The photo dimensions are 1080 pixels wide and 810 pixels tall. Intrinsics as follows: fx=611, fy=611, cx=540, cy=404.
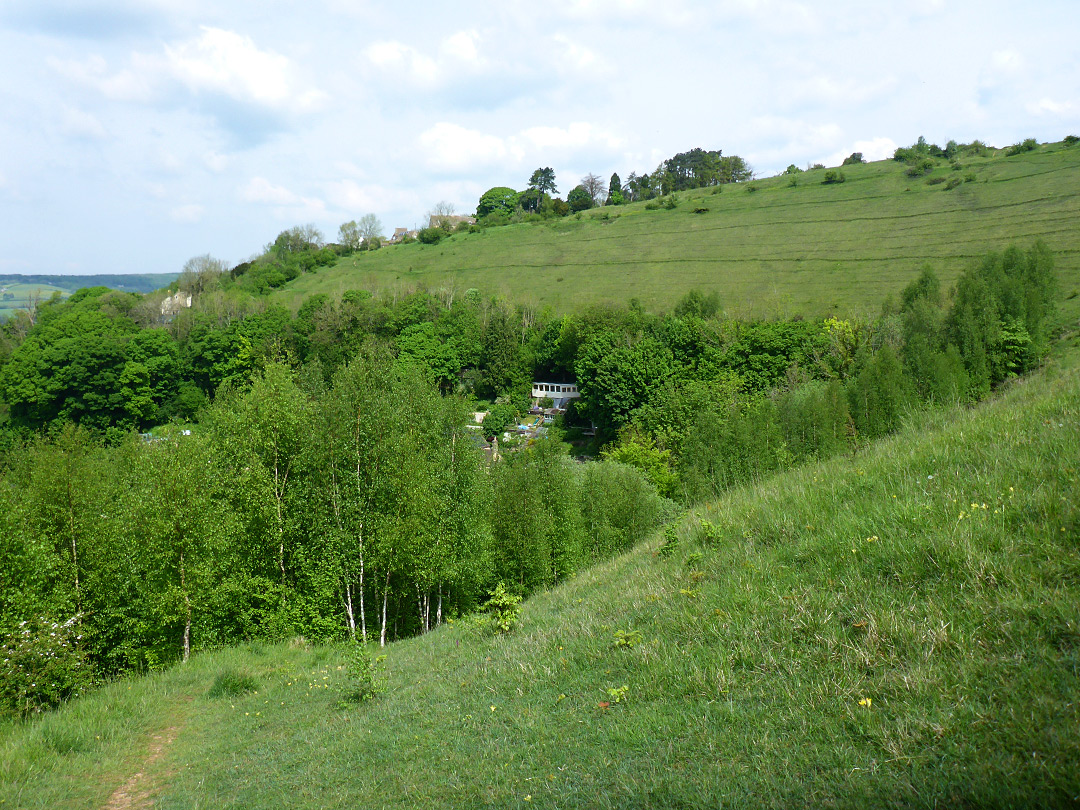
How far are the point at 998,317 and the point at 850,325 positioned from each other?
1566 centimetres

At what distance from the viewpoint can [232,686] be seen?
1219 cm

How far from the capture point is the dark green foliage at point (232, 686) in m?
12.1

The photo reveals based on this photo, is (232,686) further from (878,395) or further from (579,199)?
(579,199)

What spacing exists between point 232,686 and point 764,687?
11.1 meters

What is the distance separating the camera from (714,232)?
100312 mm

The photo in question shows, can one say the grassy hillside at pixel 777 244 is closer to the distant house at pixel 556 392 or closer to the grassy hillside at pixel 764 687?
the distant house at pixel 556 392

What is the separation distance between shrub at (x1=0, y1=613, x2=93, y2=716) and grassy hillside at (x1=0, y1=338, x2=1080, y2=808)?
10.8 feet

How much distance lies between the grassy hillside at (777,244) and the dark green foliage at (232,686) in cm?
6393

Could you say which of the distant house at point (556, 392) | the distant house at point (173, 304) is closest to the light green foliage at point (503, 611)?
the distant house at point (556, 392)

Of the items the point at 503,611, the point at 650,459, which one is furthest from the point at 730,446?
the point at 503,611

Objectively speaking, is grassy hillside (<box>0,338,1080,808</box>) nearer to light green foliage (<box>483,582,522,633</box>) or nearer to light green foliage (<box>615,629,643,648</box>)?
light green foliage (<box>615,629,643,648</box>)

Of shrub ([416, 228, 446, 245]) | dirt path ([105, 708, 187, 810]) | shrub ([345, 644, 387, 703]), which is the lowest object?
dirt path ([105, 708, 187, 810])

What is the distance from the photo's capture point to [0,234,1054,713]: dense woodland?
697 inches

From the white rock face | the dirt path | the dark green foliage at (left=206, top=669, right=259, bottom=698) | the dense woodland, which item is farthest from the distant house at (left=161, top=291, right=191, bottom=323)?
Result: the dirt path
